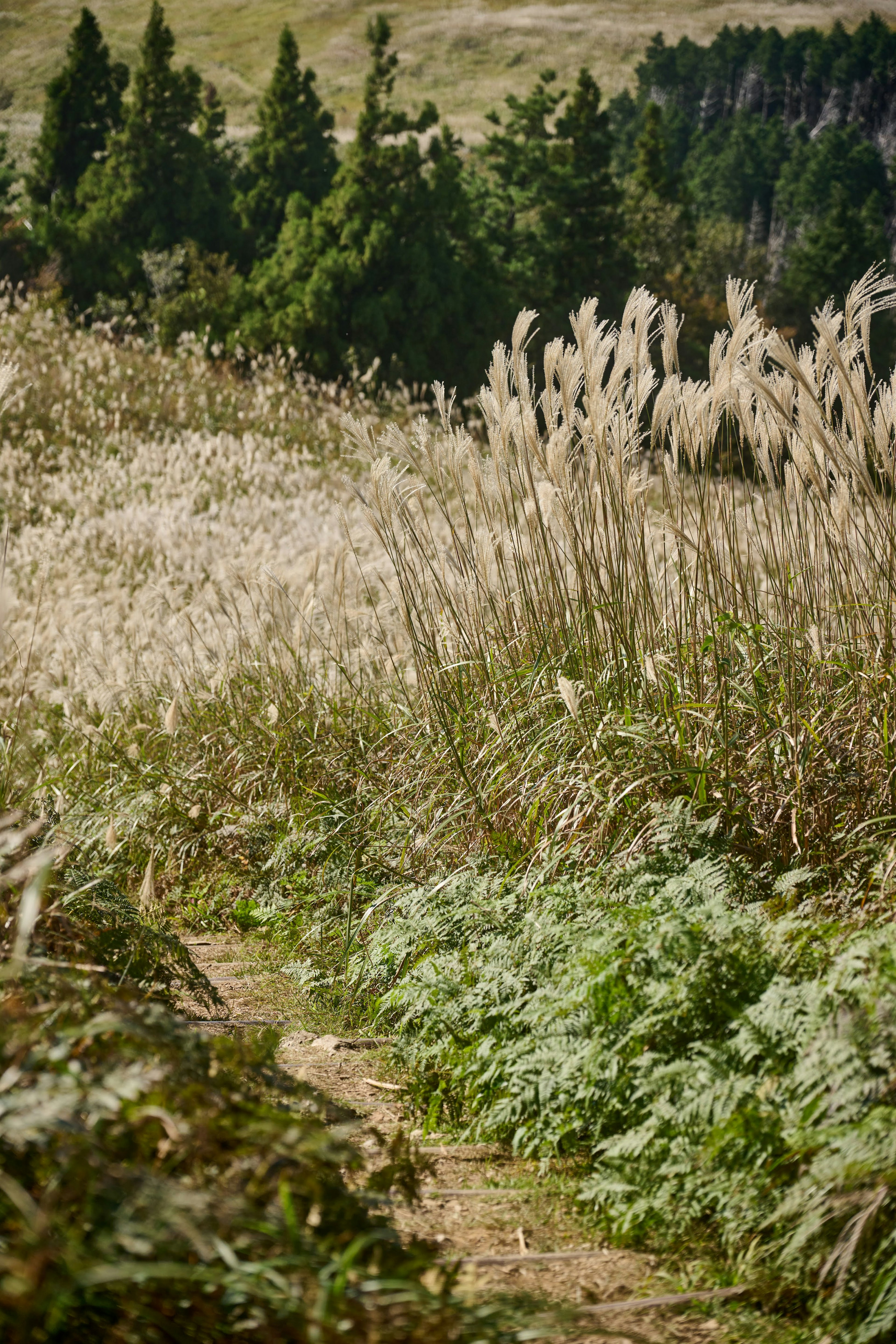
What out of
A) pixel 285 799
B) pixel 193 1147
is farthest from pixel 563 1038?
pixel 285 799

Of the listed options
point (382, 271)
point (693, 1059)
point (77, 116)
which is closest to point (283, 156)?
point (77, 116)

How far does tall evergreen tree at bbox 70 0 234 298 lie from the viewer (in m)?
18.7

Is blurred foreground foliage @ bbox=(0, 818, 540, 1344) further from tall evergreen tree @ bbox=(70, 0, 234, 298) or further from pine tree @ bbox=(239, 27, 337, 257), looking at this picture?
pine tree @ bbox=(239, 27, 337, 257)

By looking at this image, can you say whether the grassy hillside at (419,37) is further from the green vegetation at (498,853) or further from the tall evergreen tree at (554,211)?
the green vegetation at (498,853)

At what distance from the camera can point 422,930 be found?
307 centimetres

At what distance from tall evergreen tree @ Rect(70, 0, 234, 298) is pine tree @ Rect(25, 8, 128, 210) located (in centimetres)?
114

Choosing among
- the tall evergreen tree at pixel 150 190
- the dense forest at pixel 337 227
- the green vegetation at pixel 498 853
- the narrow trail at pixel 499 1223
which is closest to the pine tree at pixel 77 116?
the dense forest at pixel 337 227

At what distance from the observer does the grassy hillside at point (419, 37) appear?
40.7 metres

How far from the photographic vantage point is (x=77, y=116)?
2075 centimetres

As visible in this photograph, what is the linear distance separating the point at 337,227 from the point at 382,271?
1.04m

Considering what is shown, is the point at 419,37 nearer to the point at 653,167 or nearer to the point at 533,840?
the point at 653,167

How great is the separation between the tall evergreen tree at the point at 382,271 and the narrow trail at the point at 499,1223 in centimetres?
1470

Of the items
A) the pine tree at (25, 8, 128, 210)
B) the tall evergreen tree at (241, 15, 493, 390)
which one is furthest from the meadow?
the pine tree at (25, 8, 128, 210)

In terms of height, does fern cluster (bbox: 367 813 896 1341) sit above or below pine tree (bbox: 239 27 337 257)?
below
